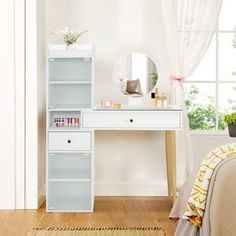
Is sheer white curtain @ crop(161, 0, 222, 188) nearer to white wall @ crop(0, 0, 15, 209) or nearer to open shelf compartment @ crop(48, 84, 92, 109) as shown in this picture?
open shelf compartment @ crop(48, 84, 92, 109)

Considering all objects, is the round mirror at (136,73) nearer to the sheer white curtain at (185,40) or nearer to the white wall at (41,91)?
the sheer white curtain at (185,40)

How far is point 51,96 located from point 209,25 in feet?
5.66

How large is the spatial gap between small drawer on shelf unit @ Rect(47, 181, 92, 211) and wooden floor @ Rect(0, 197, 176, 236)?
0.35 feet

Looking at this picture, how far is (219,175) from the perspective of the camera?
299 cm

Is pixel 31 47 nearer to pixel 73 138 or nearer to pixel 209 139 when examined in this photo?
pixel 73 138

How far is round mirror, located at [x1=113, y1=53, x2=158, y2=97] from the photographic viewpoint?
16.7 feet

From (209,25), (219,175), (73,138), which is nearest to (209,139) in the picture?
(209,25)

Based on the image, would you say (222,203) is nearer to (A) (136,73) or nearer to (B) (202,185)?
(B) (202,185)

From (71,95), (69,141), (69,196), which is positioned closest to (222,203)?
(69,141)

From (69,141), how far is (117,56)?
1136 mm

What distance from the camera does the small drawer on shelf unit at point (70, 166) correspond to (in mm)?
4629

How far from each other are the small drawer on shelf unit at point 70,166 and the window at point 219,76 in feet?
4.42

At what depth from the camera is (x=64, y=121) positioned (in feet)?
15.3

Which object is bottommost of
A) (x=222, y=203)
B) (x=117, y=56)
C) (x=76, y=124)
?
(x=222, y=203)
